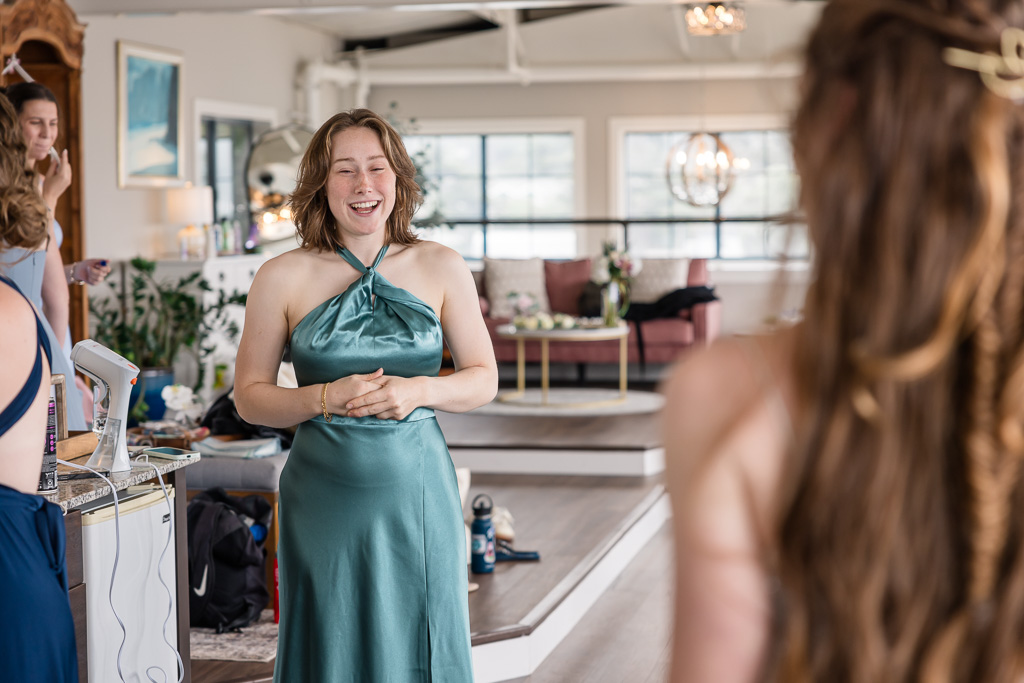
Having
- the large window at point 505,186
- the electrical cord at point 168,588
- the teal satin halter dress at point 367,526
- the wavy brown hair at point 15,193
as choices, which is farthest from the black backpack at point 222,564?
the large window at point 505,186

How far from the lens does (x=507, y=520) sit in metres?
4.71

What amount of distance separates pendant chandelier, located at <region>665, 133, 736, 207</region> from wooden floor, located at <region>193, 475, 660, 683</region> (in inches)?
149

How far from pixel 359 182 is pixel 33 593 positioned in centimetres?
97

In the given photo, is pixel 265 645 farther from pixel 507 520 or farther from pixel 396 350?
pixel 396 350

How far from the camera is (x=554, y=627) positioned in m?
4.05

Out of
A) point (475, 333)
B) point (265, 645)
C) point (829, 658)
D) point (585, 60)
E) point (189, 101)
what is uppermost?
point (585, 60)

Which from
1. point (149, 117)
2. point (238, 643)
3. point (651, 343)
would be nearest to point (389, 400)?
point (238, 643)

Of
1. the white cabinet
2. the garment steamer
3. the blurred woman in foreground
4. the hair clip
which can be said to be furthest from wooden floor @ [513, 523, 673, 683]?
the white cabinet

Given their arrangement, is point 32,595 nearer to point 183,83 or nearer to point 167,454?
point 167,454

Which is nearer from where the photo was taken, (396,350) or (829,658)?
(829,658)

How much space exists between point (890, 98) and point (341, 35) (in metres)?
11.2

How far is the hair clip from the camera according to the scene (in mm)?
648

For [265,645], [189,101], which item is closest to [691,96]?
[189,101]

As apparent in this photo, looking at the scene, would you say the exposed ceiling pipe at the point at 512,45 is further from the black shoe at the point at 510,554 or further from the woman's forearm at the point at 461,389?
the woman's forearm at the point at 461,389
